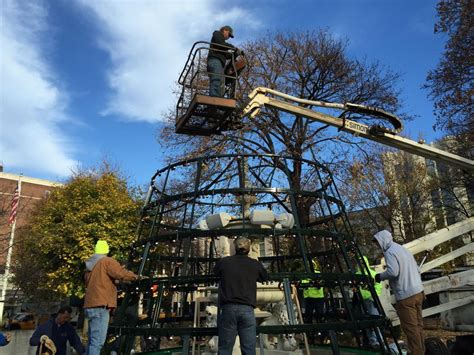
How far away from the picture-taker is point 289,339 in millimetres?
5246

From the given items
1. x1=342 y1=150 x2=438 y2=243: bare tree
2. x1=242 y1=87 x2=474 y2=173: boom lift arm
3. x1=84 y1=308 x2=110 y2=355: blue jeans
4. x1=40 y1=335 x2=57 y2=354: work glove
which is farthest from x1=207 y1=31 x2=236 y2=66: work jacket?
x1=342 y1=150 x2=438 y2=243: bare tree

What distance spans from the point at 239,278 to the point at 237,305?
233 mm

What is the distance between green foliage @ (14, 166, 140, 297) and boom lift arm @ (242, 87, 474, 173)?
39.7 ft

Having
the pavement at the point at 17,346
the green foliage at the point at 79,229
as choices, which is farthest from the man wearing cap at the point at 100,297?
the green foliage at the point at 79,229

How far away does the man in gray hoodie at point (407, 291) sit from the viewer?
17.1 feet

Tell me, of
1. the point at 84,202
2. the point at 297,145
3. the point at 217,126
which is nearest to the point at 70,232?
the point at 84,202

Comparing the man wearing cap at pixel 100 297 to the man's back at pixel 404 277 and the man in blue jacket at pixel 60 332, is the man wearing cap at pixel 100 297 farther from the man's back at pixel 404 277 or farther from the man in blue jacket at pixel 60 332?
the man's back at pixel 404 277

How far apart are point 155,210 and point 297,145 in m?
13.1

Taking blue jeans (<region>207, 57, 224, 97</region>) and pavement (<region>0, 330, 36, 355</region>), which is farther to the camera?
pavement (<region>0, 330, 36, 355</region>)

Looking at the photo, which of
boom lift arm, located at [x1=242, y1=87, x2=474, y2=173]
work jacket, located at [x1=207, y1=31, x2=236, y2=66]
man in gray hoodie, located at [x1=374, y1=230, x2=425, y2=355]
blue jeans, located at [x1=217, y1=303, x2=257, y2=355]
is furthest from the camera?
boom lift arm, located at [x1=242, y1=87, x2=474, y2=173]

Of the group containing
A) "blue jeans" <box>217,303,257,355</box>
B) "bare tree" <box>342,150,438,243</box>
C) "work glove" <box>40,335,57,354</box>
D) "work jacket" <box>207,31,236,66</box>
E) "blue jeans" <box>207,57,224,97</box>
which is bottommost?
"work glove" <box>40,335,57,354</box>

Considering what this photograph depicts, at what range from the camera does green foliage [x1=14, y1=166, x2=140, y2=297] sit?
1978 centimetres

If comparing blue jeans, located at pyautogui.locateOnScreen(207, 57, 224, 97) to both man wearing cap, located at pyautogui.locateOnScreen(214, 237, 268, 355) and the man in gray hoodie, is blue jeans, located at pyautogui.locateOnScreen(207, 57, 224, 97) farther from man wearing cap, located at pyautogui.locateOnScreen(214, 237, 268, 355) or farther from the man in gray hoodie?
man wearing cap, located at pyautogui.locateOnScreen(214, 237, 268, 355)

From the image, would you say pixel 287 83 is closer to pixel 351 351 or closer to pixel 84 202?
pixel 84 202
